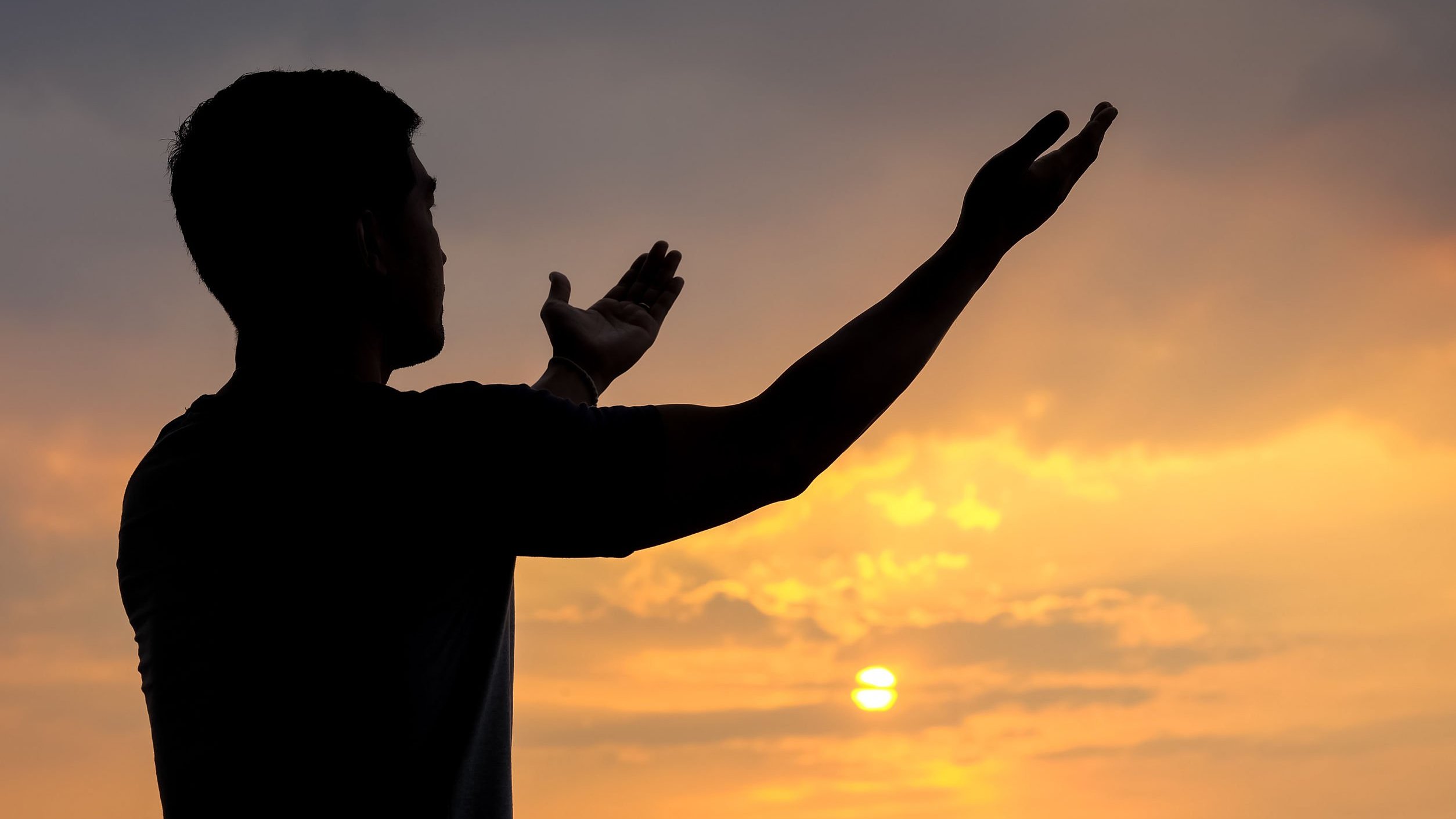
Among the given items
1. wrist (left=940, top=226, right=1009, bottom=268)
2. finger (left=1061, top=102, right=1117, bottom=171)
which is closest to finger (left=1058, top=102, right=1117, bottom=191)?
finger (left=1061, top=102, right=1117, bottom=171)

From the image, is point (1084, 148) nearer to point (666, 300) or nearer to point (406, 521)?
point (406, 521)

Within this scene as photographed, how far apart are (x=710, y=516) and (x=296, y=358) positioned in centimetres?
105

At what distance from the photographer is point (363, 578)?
2367 mm

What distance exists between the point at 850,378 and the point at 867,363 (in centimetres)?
5

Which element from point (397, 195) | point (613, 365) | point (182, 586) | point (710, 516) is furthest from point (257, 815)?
point (613, 365)

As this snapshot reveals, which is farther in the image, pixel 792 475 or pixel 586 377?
pixel 586 377

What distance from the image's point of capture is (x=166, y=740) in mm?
2408

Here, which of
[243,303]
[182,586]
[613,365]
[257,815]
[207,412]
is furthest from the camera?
[613,365]

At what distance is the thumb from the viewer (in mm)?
4172

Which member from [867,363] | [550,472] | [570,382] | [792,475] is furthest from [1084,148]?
[570,382]

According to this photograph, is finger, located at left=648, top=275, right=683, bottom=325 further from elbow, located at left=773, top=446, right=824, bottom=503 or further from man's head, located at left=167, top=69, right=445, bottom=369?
elbow, located at left=773, top=446, right=824, bottom=503

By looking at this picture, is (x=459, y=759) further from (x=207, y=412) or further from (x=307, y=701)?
(x=207, y=412)

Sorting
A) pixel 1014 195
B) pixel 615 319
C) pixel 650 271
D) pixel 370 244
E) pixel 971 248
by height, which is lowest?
pixel 971 248

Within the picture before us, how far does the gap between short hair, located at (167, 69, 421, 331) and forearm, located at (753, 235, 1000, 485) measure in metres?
1.12
